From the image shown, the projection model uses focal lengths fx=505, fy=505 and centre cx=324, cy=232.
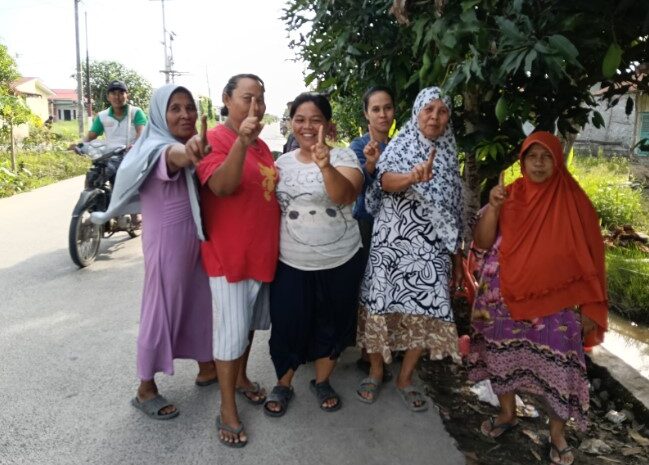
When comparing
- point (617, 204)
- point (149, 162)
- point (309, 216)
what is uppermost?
point (149, 162)

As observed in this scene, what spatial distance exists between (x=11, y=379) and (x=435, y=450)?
8.10 feet

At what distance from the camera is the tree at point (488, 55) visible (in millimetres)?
1714

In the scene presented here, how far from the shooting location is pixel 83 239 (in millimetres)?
5180

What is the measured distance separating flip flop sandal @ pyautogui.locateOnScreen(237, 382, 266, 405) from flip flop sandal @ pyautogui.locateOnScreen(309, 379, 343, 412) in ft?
0.98

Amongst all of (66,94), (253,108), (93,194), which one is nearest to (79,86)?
(93,194)

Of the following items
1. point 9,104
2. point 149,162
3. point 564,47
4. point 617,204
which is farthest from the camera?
point 9,104

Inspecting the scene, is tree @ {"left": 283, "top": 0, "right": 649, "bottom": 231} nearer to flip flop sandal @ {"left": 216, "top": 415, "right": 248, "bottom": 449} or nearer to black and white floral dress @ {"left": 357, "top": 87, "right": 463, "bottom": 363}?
black and white floral dress @ {"left": 357, "top": 87, "right": 463, "bottom": 363}

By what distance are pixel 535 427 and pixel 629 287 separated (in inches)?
94.2

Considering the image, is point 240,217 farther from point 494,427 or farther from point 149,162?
point 494,427

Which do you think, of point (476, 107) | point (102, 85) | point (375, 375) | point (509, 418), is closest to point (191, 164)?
point (375, 375)

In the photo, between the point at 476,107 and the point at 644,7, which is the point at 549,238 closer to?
Result: the point at 644,7

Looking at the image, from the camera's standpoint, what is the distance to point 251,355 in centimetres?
346

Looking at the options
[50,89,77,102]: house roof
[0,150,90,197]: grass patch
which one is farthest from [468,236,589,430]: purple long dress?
[50,89,77,102]: house roof

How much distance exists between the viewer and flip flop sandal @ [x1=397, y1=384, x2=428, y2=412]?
279 centimetres
